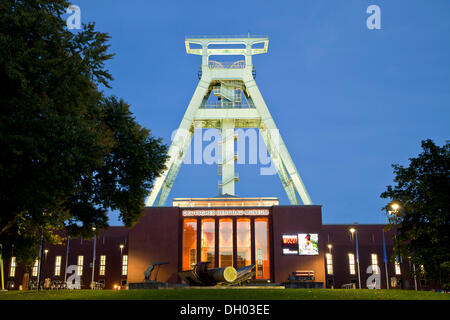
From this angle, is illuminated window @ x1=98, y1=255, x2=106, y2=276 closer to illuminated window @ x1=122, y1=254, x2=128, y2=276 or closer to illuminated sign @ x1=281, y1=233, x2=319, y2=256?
illuminated window @ x1=122, y1=254, x2=128, y2=276

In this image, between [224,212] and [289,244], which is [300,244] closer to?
[289,244]

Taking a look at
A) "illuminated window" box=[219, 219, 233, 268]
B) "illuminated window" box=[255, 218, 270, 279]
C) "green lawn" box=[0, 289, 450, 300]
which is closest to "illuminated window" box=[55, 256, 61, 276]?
"illuminated window" box=[219, 219, 233, 268]

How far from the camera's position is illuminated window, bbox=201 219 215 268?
4873 cm

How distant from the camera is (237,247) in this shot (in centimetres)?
4938

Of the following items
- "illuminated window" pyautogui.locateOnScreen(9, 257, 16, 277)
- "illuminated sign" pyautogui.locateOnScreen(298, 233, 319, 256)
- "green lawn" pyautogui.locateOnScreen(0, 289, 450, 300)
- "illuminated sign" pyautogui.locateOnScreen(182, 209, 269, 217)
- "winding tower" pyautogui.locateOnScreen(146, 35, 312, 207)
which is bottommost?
"green lawn" pyautogui.locateOnScreen(0, 289, 450, 300)

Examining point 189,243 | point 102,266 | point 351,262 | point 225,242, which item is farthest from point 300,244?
point 102,266

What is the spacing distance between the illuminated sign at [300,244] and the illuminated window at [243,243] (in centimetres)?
409

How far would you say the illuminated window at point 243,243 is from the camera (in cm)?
4887

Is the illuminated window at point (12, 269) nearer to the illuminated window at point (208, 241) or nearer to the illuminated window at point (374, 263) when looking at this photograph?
the illuminated window at point (208, 241)

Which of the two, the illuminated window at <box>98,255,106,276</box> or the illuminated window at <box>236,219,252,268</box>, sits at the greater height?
the illuminated window at <box>236,219,252,268</box>

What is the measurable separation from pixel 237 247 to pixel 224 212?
409 centimetres

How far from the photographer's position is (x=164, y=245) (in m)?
48.0
